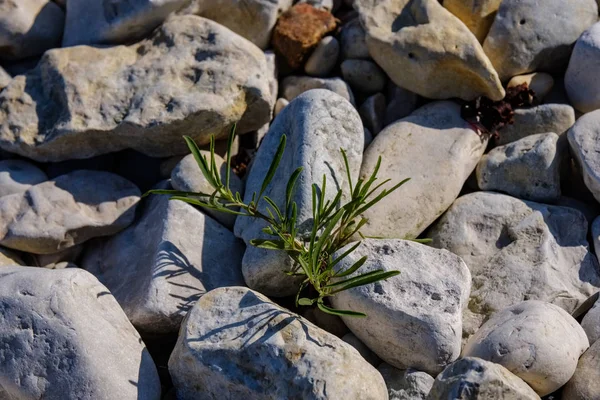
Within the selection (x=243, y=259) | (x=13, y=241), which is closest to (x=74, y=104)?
(x=13, y=241)

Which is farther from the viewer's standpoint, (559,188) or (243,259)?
(559,188)

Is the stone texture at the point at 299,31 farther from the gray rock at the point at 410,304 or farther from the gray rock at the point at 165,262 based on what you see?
the gray rock at the point at 410,304

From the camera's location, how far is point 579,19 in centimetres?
428

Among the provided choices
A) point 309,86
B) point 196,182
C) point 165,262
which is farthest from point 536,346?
point 309,86

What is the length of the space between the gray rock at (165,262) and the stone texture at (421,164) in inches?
28.6

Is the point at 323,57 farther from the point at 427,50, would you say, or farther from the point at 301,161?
the point at 301,161

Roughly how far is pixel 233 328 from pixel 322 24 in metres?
2.11

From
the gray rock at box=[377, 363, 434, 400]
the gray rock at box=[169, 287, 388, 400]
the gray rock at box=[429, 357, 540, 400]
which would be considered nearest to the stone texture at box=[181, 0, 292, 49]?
the gray rock at box=[169, 287, 388, 400]

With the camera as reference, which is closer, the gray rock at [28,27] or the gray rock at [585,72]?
the gray rock at [585,72]

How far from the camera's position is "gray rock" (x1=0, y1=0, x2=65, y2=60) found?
444 cm

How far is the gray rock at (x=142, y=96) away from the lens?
3957 mm

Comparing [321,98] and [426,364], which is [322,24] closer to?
[321,98]

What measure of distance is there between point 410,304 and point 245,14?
82.8 inches

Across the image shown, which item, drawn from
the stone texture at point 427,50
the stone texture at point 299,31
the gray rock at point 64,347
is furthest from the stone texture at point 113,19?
the gray rock at point 64,347
